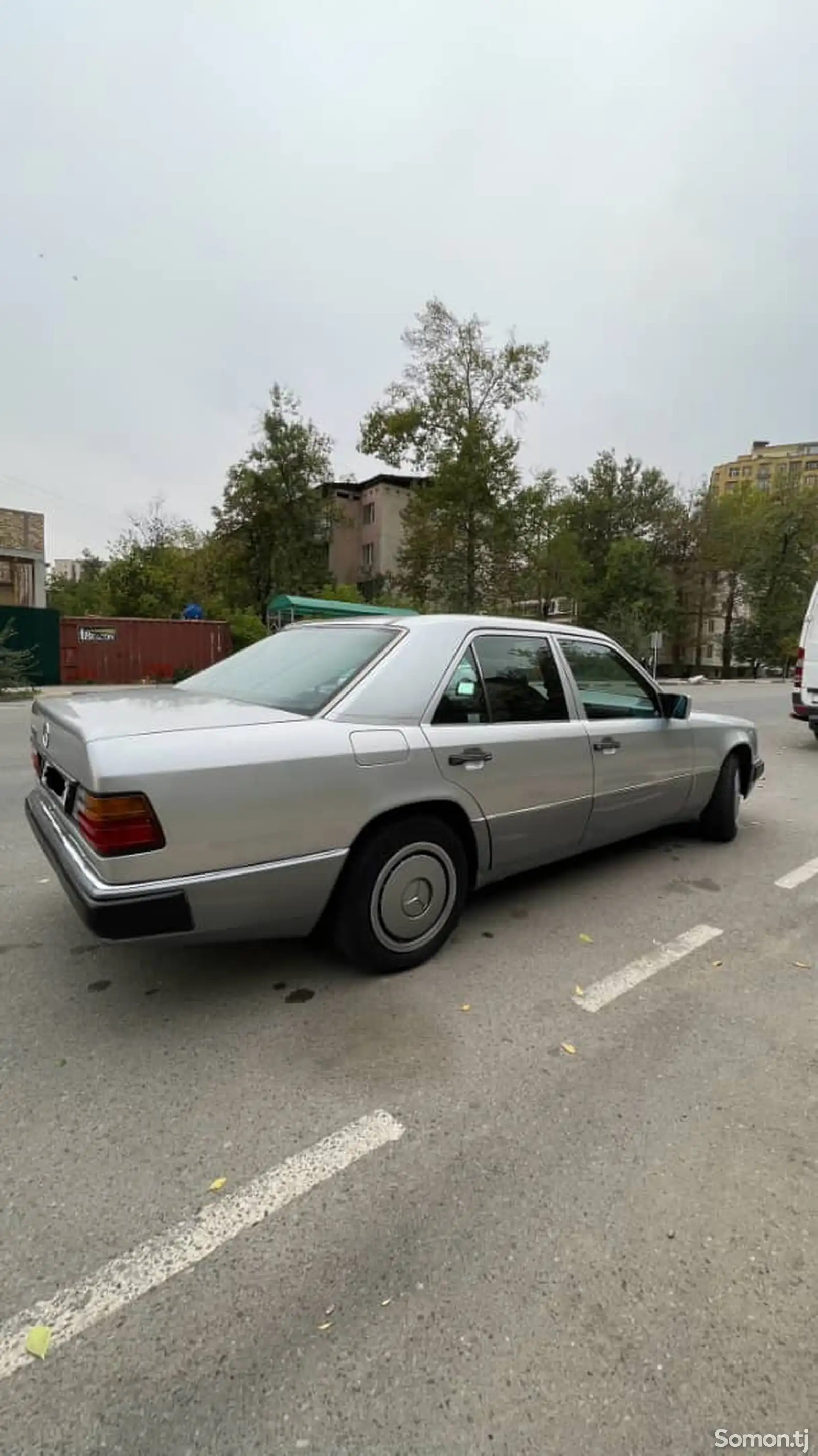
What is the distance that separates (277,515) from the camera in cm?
3594

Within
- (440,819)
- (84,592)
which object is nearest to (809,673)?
(440,819)

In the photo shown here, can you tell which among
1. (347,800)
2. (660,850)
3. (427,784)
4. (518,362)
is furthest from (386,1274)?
(518,362)

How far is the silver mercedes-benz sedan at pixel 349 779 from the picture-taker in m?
2.29

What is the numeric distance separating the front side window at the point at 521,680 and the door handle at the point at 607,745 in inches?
10.0

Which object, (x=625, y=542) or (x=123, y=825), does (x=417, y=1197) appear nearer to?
(x=123, y=825)

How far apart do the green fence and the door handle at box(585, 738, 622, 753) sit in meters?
18.4

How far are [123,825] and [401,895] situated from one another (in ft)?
3.91

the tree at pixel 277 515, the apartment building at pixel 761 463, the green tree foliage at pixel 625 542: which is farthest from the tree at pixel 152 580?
the apartment building at pixel 761 463

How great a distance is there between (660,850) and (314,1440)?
406 centimetres

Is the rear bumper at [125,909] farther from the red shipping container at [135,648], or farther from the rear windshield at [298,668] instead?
the red shipping container at [135,648]

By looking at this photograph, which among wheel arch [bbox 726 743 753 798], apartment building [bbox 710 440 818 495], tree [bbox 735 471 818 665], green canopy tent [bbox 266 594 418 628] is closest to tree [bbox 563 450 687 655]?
tree [bbox 735 471 818 665]

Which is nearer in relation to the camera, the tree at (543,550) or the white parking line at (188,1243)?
the white parking line at (188,1243)

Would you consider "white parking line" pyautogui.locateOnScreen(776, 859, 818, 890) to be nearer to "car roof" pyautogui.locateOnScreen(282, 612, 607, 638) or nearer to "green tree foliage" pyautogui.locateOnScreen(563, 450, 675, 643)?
"car roof" pyautogui.locateOnScreen(282, 612, 607, 638)

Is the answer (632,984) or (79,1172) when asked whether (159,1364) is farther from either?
(632,984)
